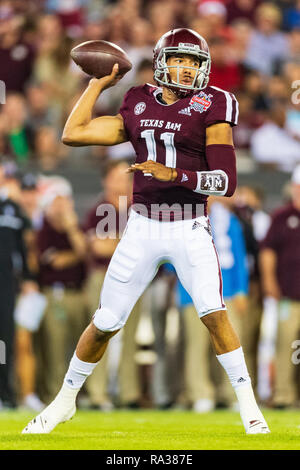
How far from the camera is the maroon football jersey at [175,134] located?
18.8 feet

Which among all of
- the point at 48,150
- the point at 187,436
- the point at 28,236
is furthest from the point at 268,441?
the point at 48,150

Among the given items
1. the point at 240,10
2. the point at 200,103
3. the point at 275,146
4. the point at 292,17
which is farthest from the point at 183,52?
the point at 292,17

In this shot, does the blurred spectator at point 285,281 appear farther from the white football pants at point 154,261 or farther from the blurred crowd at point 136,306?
the white football pants at point 154,261

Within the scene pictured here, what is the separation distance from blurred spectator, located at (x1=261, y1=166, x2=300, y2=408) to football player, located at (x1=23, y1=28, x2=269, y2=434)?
3578 millimetres

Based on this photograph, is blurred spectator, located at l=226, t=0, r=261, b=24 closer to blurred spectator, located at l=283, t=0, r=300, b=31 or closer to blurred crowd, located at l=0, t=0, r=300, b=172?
blurred crowd, located at l=0, t=0, r=300, b=172

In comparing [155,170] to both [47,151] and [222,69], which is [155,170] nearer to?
[47,151]

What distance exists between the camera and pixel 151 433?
626 centimetres

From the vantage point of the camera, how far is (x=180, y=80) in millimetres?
5828

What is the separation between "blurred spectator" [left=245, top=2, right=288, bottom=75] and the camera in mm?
12836

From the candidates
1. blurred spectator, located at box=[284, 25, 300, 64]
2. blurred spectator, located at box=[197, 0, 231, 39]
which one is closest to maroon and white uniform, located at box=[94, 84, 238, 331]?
blurred spectator, located at box=[197, 0, 231, 39]

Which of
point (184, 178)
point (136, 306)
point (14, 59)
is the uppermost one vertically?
point (14, 59)

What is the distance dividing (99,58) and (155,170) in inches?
37.1

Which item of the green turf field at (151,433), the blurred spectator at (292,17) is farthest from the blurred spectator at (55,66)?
the green turf field at (151,433)

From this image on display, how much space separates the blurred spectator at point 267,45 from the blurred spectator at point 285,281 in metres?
3.69
